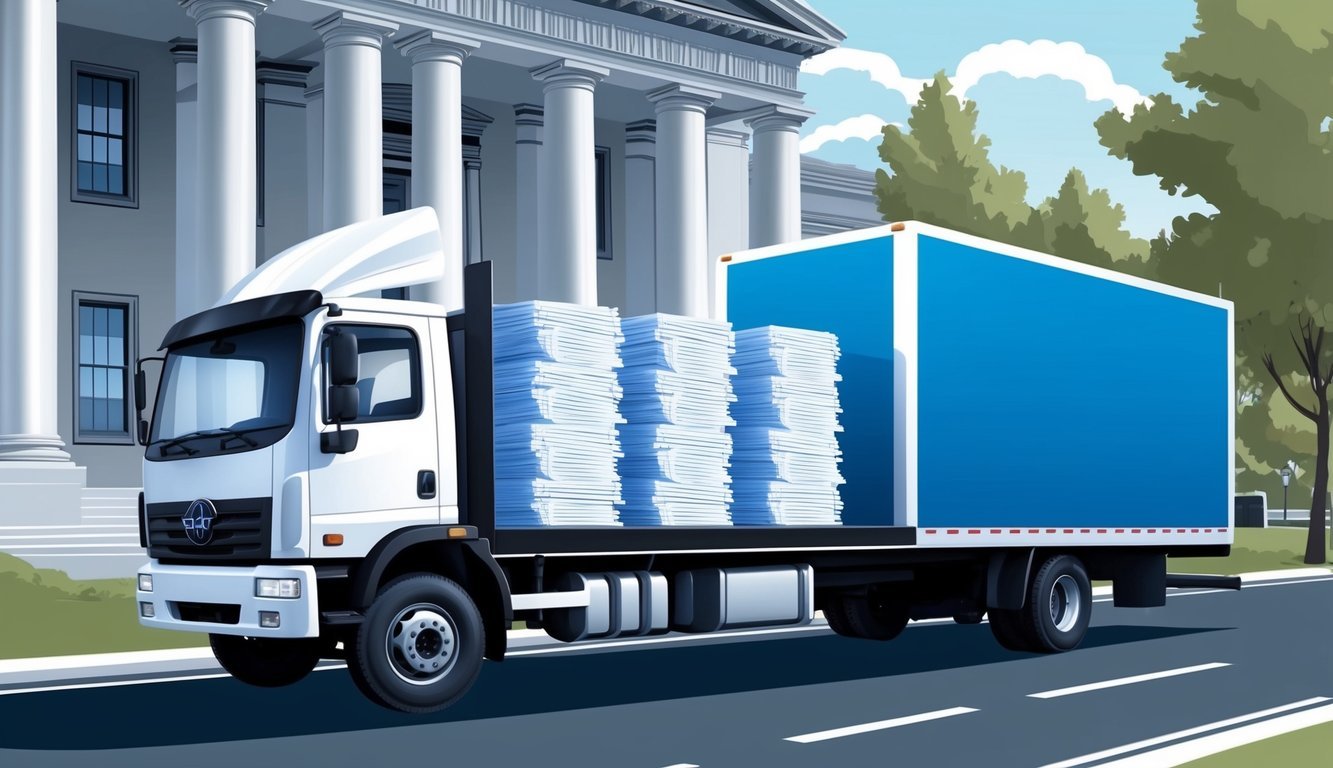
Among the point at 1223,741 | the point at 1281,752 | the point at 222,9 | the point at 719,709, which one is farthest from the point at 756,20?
the point at 1281,752

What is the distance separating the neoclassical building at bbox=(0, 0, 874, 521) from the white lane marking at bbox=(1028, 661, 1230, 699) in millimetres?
15151

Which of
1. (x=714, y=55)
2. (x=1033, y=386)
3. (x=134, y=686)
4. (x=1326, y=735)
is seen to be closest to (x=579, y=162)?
(x=714, y=55)

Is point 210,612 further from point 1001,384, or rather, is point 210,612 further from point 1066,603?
point 1066,603

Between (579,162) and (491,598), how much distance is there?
18.8m

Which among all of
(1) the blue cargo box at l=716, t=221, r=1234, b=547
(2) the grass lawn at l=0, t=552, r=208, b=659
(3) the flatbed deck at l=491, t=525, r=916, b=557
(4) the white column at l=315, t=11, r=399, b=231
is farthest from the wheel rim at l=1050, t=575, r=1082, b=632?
(4) the white column at l=315, t=11, r=399, b=231

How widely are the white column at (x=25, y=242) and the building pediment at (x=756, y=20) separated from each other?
11.7 metres

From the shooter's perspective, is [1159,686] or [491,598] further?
[1159,686]

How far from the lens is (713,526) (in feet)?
40.1

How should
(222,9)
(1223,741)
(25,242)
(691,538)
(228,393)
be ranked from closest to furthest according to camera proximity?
(1223,741) → (228,393) → (691,538) → (25,242) → (222,9)

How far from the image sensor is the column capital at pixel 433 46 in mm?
26984

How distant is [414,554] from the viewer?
1065 centimetres

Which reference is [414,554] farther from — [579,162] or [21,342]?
[579,162]

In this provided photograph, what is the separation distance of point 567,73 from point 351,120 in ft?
17.2

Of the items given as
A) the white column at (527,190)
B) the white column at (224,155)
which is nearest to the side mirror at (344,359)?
the white column at (224,155)
